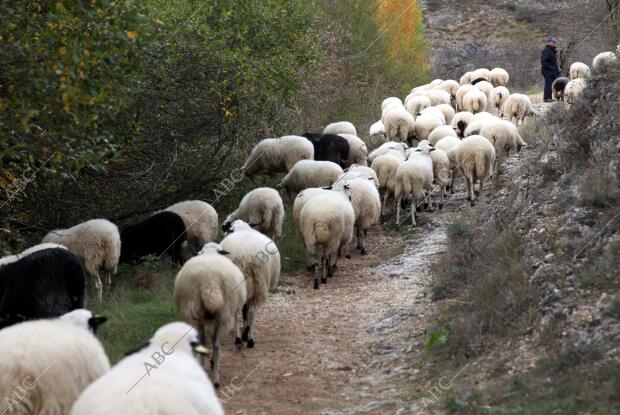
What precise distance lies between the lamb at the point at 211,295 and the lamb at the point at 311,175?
24.7 feet

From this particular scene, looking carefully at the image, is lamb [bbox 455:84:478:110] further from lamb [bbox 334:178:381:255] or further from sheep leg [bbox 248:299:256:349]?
sheep leg [bbox 248:299:256:349]

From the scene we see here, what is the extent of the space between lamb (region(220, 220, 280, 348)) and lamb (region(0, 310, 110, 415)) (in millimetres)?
3150

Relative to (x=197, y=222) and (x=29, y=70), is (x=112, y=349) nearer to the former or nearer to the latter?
(x=29, y=70)

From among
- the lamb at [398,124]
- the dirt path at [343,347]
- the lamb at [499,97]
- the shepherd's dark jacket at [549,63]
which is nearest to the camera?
the dirt path at [343,347]

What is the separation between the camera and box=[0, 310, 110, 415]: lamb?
16.5 feet

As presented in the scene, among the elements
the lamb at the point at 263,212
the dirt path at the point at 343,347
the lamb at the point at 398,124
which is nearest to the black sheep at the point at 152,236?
the lamb at the point at 263,212

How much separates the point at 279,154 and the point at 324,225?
17.9 feet

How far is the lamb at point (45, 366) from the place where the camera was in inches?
198

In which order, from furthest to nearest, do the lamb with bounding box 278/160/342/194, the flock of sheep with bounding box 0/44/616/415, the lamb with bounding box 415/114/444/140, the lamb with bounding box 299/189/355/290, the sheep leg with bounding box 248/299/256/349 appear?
1. the lamb with bounding box 415/114/444/140
2. the lamb with bounding box 278/160/342/194
3. the lamb with bounding box 299/189/355/290
4. the sheep leg with bounding box 248/299/256/349
5. the flock of sheep with bounding box 0/44/616/415

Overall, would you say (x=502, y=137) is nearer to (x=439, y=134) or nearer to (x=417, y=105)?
(x=439, y=134)

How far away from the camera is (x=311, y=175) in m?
15.3

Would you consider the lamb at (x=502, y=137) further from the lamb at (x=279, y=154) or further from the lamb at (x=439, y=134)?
the lamb at (x=279, y=154)

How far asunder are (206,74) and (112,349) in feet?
21.7

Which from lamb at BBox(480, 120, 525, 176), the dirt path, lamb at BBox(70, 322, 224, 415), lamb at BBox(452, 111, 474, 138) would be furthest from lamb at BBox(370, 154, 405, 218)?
lamb at BBox(70, 322, 224, 415)
